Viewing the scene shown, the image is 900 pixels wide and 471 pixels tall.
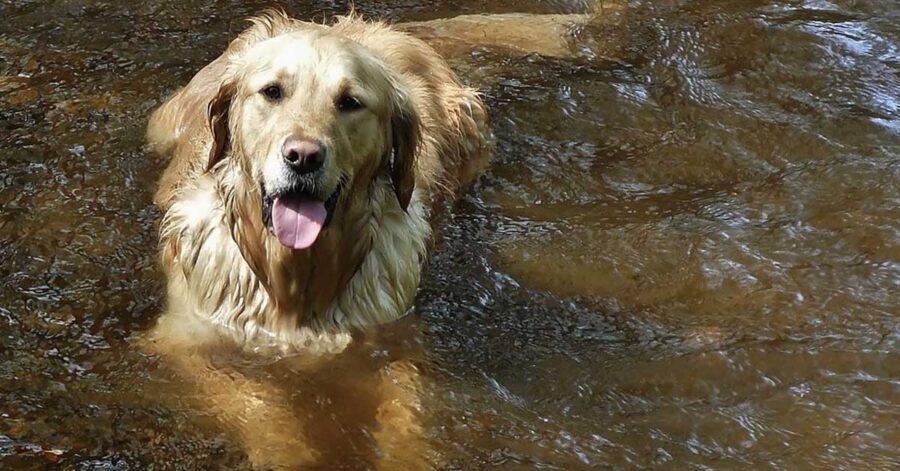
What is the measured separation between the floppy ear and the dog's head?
0.17 ft

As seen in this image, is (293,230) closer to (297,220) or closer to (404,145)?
(297,220)

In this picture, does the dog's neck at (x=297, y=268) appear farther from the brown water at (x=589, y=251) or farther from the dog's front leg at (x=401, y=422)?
the dog's front leg at (x=401, y=422)

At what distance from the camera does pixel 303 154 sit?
11.6 ft

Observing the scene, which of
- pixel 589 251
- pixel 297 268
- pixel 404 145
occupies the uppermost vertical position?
pixel 404 145

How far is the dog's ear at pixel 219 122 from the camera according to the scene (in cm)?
413

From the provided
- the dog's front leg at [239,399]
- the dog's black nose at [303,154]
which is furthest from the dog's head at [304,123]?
the dog's front leg at [239,399]

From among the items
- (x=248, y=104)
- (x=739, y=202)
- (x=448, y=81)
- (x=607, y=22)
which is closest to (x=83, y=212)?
(x=248, y=104)

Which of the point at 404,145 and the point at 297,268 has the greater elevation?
the point at 404,145

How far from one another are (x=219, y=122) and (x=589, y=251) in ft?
5.92

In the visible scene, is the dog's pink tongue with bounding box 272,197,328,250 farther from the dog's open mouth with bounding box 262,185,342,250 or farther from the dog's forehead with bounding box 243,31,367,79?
the dog's forehead with bounding box 243,31,367,79

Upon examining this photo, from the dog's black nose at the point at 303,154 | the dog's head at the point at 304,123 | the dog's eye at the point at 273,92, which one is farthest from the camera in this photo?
the dog's eye at the point at 273,92

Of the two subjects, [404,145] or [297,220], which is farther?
[404,145]

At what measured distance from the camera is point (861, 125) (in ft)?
18.3

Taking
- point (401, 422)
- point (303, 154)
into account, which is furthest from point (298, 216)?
point (401, 422)
